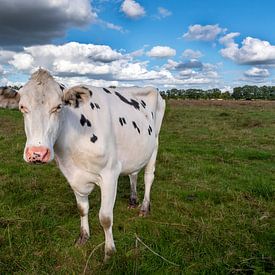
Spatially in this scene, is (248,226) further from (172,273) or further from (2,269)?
(2,269)

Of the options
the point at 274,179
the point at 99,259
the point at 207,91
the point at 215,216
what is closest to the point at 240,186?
the point at 274,179

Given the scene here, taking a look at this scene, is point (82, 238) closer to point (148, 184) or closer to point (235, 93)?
point (148, 184)

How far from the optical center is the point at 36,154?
3.51m

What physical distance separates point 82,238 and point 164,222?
124cm

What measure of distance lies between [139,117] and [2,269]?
9.64ft

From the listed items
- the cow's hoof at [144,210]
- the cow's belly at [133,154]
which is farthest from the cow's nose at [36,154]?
the cow's hoof at [144,210]

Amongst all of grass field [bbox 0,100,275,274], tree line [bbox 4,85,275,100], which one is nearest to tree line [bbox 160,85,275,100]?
tree line [bbox 4,85,275,100]

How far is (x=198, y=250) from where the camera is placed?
447 cm

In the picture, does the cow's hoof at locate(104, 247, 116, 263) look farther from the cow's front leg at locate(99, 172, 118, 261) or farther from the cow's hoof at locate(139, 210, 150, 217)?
the cow's hoof at locate(139, 210, 150, 217)

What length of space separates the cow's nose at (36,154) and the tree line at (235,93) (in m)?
83.3

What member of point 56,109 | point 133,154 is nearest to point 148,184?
point 133,154

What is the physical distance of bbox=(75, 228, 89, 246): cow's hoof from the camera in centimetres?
510

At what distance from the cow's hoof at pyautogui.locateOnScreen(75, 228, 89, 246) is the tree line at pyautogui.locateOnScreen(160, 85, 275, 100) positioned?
8168 centimetres

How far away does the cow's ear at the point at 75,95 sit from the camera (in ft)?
13.2
